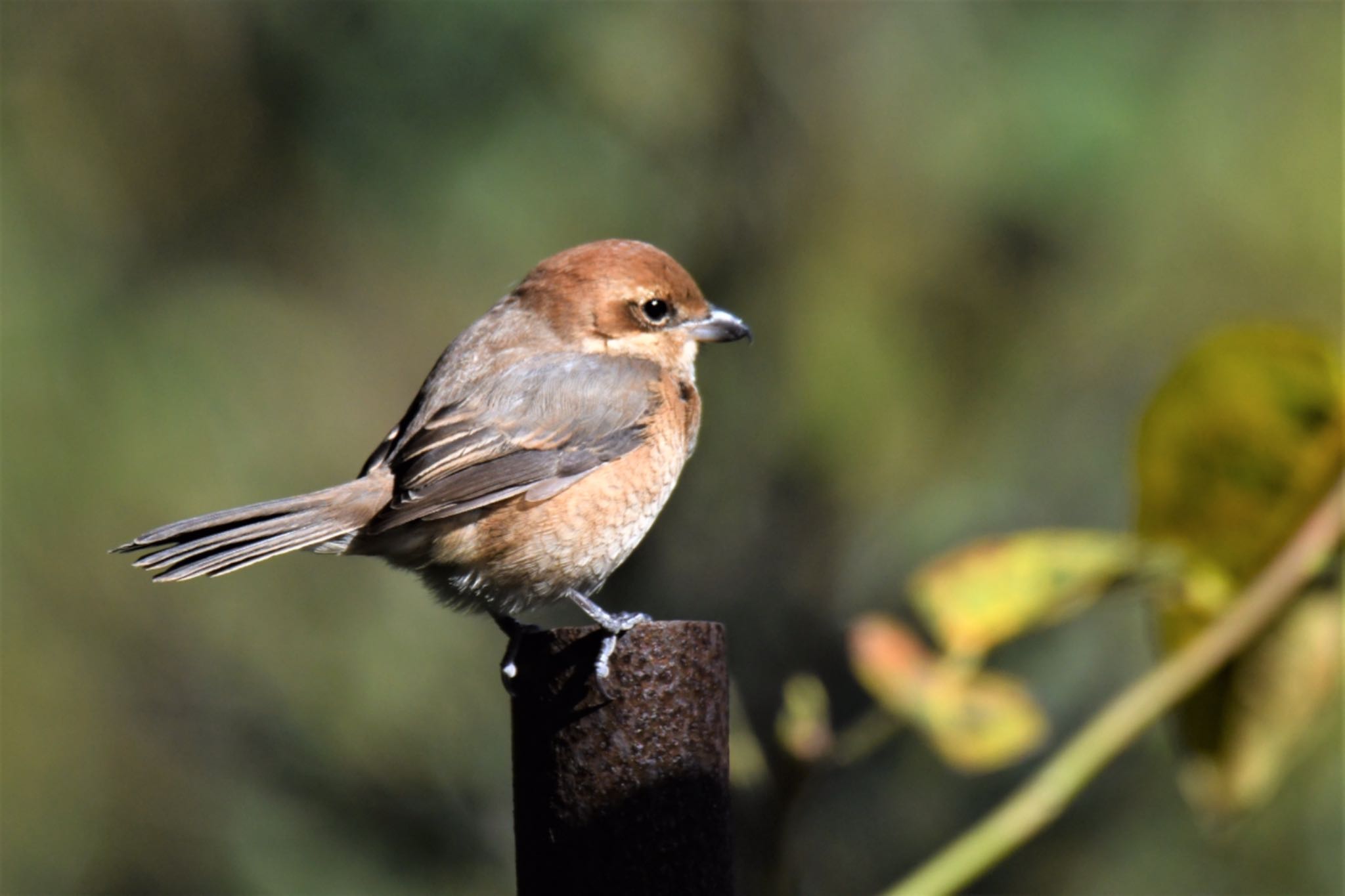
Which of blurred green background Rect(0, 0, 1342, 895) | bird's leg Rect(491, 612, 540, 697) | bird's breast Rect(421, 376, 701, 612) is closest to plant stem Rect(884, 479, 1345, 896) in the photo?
bird's leg Rect(491, 612, 540, 697)

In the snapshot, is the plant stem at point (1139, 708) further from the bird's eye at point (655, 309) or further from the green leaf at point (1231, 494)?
the bird's eye at point (655, 309)

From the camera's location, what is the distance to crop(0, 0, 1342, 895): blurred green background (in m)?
3.71

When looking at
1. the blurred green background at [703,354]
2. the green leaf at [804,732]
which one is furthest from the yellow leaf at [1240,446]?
the blurred green background at [703,354]

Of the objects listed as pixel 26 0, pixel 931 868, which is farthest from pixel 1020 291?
pixel 26 0

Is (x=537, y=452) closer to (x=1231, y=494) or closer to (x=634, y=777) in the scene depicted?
(x=634, y=777)

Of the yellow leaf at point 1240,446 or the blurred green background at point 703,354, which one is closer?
the yellow leaf at point 1240,446

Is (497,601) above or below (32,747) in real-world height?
above

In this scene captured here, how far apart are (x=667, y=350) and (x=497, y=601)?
80 cm

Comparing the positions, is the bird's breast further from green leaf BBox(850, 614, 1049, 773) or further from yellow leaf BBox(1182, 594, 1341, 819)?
yellow leaf BBox(1182, 594, 1341, 819)

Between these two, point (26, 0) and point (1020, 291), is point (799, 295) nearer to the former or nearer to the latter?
point (1020, 291)

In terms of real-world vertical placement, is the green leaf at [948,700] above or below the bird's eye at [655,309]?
below

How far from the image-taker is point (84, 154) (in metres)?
4.84

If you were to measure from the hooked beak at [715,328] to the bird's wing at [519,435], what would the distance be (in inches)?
5.7

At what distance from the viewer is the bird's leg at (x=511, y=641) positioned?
2588mm
